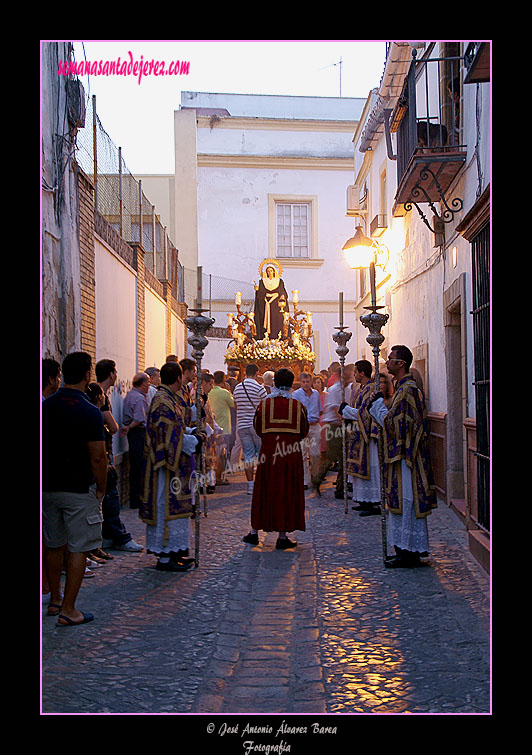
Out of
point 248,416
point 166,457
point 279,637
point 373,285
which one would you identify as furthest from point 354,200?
point 279,637

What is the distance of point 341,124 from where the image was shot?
32.9 m

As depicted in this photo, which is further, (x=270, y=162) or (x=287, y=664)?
(x=270, y=162)

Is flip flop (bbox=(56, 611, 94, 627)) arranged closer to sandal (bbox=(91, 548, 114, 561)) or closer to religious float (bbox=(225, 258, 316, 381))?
sandal (bbox=(91, 548, 114, 561))

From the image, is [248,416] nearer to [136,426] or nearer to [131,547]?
[136,426]

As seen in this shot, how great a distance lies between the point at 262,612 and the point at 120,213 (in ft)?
30.1

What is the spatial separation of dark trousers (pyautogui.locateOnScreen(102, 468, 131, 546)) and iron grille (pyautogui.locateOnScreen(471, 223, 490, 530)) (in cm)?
340

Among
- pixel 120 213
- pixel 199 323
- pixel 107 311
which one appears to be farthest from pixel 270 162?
pixel 199 323

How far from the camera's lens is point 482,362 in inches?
295

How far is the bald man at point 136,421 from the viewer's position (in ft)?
35.6

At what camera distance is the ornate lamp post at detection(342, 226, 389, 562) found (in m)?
7.68

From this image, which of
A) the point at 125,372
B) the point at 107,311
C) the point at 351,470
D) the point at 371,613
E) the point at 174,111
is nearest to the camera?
the point at 371,613

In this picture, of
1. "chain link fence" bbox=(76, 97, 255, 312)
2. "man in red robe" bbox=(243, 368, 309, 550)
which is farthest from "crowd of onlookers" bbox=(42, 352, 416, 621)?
"chain link fence" bbox=(76, 97, 255, 312)

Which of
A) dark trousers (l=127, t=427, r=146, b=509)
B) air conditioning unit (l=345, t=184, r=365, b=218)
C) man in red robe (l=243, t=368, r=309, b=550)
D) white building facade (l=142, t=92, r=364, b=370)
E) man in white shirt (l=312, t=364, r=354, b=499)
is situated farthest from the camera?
white building facade (l=142, t=92, r=364, b=370)

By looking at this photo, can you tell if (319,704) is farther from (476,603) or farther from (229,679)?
(476,603)
